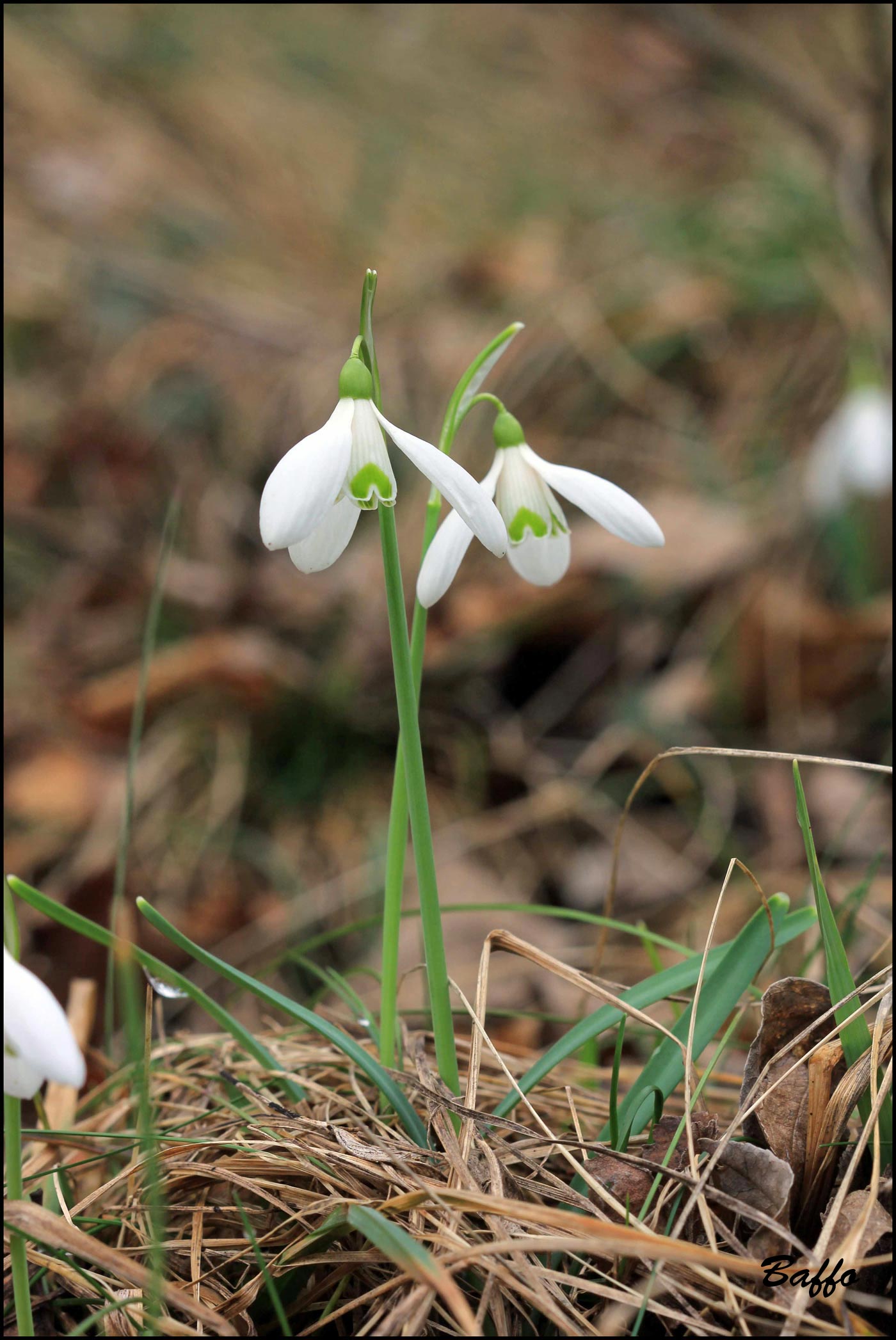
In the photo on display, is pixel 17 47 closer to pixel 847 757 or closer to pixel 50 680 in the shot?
pixel 50 680

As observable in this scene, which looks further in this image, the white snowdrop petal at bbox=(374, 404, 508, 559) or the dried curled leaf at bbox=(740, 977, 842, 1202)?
the dried curled leaf at bbox=(740, 977, 842, 1202)

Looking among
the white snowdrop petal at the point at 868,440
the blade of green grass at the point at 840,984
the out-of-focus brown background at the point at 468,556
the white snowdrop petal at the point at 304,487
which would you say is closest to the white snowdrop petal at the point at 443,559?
the white snowdrop petal at the point at 304,487

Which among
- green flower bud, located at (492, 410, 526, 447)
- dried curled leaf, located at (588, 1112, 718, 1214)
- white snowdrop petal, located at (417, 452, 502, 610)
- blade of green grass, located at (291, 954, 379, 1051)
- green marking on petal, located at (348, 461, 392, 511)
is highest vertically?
green flower bud, located at (492, 410, 526, 447)

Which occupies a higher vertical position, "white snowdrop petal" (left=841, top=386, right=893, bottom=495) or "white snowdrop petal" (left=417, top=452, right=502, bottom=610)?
"white snowdrop petal" (left=841, top=386, right=893, bottom=495)

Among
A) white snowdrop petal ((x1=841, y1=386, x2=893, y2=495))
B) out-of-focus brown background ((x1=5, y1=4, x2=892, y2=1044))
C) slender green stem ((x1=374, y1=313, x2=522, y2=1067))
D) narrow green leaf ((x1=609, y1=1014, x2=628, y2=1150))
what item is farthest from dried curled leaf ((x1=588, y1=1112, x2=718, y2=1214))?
white snowdrop petal ((x1=841, y1=386, x2=893, y2=495))

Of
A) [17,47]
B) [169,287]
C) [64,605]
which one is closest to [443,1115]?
[64,605]

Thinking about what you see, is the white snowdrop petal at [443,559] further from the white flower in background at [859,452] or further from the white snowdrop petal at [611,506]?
the white flower in background at [859,452]

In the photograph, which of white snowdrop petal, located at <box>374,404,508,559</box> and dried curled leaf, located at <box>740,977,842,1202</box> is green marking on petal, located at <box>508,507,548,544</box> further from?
dried curled leaf, located at <box>740,977,842,1202</box>

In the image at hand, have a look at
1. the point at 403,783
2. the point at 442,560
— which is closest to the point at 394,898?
the point at 403,783
